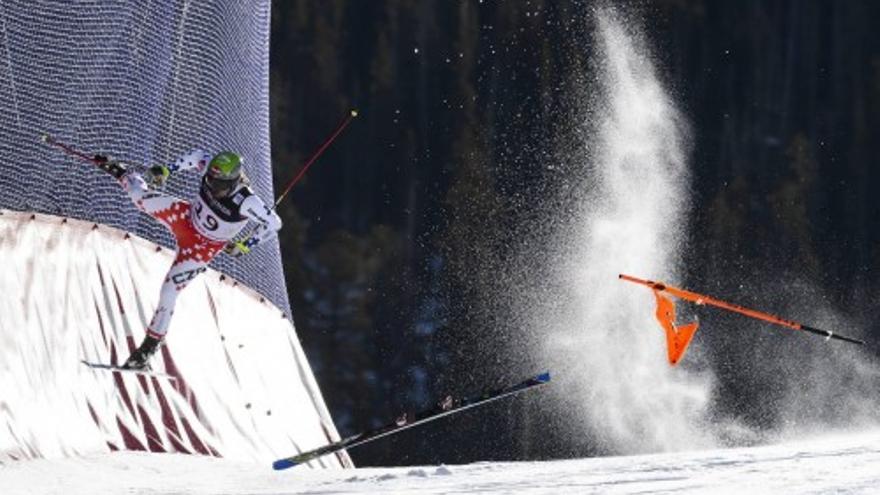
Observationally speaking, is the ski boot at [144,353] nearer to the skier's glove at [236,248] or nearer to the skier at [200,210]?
the skier at [200,210]

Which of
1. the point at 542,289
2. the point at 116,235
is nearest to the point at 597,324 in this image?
the point at 542,289

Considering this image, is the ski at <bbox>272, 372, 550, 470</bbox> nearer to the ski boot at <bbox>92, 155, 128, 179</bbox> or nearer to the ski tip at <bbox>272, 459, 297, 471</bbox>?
the ski tip at <bbox>272, 459, 297, 471</bbox>

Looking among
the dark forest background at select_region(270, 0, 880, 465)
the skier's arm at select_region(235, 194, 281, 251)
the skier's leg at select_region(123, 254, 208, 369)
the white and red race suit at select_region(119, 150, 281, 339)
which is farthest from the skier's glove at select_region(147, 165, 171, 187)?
the dark forest background at select_region(270, 0, 880, 465)

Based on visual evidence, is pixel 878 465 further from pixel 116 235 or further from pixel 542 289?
pixel 542 289

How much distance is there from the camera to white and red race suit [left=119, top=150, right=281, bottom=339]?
9773 mm

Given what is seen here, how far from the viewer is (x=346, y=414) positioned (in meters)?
22.9

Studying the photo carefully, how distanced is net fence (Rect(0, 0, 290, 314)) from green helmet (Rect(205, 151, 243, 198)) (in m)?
1.98

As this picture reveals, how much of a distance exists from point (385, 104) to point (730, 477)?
1642cm

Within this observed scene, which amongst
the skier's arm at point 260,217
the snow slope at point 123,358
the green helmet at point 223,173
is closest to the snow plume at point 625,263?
the snow slope at point 123,358

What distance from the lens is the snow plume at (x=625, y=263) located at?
73.6 feet

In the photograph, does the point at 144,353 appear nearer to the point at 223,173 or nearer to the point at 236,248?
the point at 236,248

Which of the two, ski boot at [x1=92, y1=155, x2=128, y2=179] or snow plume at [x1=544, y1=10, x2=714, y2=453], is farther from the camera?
snow plume at [x1=544, y1=10, x2=714, y2=453]

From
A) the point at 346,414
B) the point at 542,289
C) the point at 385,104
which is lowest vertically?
the point at 346,414

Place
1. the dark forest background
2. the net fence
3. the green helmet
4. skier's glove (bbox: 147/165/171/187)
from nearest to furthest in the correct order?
skier's glove (bbox: 147/165/171/187)
the green helmet
the net fence
the dark forest background
